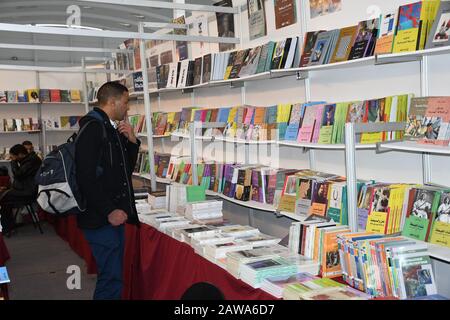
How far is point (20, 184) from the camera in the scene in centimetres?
704

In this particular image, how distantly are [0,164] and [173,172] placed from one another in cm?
481

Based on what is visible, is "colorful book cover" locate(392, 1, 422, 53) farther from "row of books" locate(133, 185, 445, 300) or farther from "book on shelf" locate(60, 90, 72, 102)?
"book on shelf" locate(60, 90, 72, 102)

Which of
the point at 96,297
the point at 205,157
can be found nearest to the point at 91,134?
the point at 96,297

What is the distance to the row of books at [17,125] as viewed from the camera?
8.25 metres

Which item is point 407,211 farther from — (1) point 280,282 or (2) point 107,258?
(2) point 107,258

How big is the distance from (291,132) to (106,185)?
55.2 inches

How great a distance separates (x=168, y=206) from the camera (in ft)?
13.6

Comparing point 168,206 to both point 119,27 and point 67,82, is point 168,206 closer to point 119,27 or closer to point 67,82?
point 67,82

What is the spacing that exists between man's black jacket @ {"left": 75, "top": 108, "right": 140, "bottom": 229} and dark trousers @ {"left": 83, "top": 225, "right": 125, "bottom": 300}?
0.28 ft

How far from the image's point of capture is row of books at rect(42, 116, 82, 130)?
856 cm

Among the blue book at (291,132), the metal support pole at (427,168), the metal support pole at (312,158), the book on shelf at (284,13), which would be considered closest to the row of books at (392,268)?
the metal support pole at (427,168)

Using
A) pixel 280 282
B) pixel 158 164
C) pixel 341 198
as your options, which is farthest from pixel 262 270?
pixel 158 164

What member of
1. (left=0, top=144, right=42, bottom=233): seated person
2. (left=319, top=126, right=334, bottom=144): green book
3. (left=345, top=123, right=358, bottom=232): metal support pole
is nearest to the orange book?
(left=345, top=123, right=358, bottom=232): metal support pole

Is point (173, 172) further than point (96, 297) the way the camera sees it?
Yes
